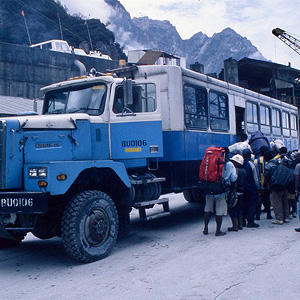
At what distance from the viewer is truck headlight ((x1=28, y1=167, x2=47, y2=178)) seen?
5.73 m

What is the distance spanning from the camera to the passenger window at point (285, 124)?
14986 mm

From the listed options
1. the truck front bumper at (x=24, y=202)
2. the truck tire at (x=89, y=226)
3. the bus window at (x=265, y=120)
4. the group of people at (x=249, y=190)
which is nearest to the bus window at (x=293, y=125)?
the bus window at (x=265, y=120)

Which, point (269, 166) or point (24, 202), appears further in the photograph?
point (269, 166)

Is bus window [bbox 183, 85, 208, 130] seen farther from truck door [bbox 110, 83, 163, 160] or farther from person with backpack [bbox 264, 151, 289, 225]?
person with backpack [bbox 264, 151, 289, 225]

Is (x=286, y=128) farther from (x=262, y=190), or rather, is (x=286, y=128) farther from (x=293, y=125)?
(x=262, y=190)

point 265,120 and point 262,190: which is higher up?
point 265,120

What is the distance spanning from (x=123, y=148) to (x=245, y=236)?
281 centimetres

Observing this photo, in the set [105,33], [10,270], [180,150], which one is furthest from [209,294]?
[105,33]

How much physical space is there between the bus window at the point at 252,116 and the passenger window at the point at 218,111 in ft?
5.50

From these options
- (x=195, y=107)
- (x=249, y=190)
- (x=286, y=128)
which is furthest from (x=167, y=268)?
(x=286, y=128)

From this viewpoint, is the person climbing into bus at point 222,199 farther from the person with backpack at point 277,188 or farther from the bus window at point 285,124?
the bus window at point 285,124

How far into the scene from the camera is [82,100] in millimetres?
7242

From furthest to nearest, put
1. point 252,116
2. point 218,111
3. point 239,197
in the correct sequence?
point 252,116
point 218,111
point 239,197

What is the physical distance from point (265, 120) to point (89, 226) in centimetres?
883
